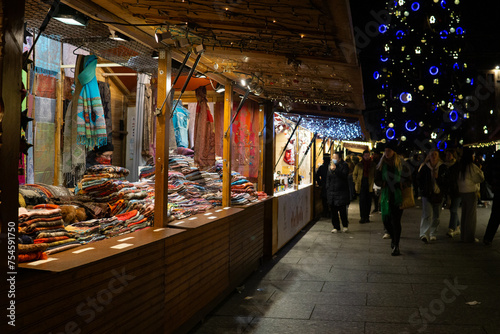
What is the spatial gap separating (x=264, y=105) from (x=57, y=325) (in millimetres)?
7365

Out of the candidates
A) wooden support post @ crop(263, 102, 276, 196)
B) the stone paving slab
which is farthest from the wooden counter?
wooden support post @ crop(263, 102, 276, 196)

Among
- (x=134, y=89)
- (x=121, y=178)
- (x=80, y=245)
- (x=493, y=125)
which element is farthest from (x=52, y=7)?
(x=493, y=125)

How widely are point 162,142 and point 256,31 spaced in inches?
61.8

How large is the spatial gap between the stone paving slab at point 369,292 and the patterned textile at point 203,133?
85.3 inches

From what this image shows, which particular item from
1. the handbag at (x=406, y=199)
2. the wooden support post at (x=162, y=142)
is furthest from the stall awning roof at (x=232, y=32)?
the handbag at (x=406, y=199)

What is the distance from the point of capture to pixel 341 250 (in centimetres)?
977

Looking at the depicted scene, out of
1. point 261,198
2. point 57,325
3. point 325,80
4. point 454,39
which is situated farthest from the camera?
point 454,39

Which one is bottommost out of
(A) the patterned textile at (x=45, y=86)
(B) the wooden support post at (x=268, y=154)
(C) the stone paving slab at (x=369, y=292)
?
(C) the stone paving slab at (x=369, y=292)

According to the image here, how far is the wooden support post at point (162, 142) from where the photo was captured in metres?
4.96

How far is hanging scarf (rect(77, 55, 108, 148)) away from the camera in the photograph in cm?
519

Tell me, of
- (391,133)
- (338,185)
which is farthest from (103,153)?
(391,133)

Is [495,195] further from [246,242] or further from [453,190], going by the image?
[246,242]

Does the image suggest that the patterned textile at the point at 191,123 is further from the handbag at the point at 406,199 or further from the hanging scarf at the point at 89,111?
the handbag at the point at 406,199

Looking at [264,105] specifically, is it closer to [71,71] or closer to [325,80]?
[325,80]
